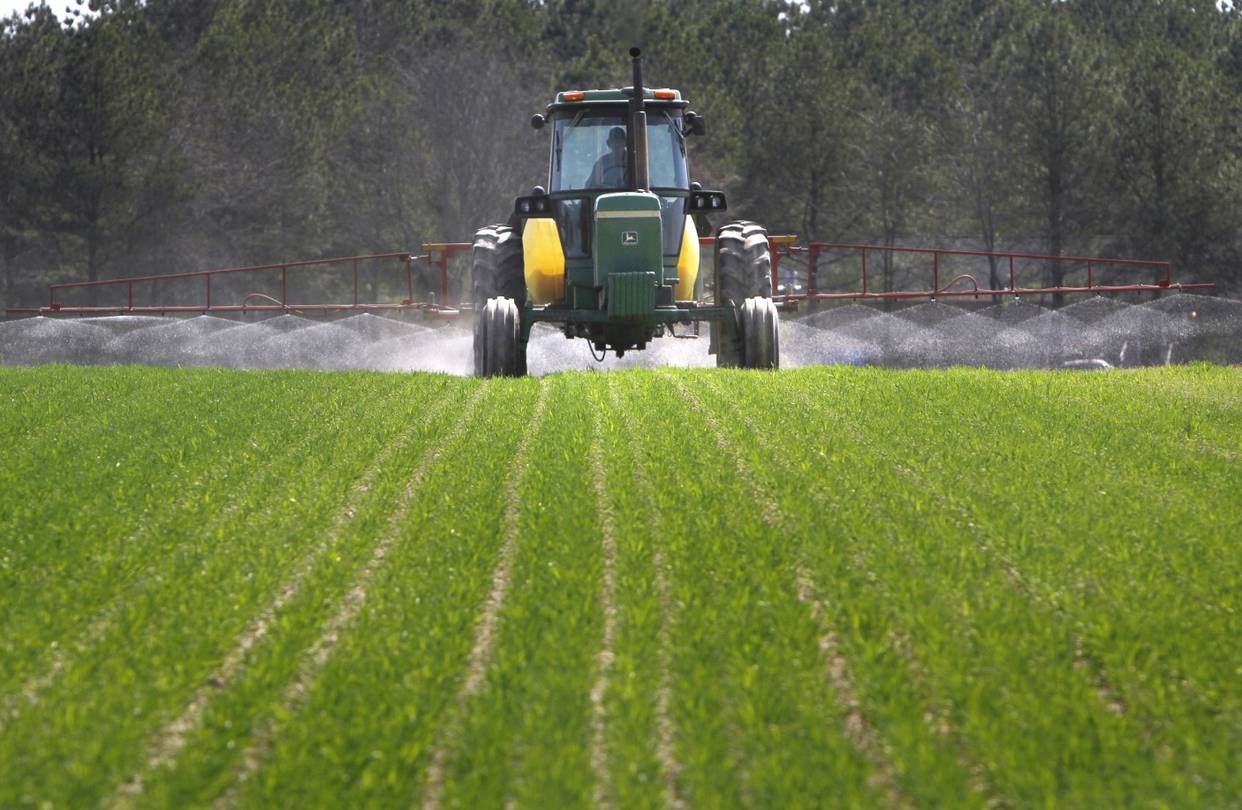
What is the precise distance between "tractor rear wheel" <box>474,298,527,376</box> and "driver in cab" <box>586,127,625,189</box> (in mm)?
1447

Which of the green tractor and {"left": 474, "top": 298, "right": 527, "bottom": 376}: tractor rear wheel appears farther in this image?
{"left": 474, "top": 298, "right": 527, "bottom": 376}: tractor rear wheel

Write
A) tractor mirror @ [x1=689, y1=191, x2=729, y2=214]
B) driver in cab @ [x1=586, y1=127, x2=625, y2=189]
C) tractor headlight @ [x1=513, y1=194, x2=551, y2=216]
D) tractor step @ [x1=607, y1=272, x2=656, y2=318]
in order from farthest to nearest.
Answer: tractor mirror @ [x1=689, y1=191, x2=729, y2=214]
driver in cab @ [x1=586, y1=127, x2=625, y2=189]
tractor headlight @ [x1=513, y1=194, x2=551, y2=216]
tractor step @ [x1=607, y1=272, x2=656, y2=318]

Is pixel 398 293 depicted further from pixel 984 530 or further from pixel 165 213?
pixel 984 530

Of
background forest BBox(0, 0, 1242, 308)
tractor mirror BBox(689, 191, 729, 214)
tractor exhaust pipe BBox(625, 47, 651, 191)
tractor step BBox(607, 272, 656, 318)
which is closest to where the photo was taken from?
tractor step BBox(607, 272, 656, 318)

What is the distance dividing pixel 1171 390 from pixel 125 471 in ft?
28.5

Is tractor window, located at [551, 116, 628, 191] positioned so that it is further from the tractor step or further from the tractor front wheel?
the tractor front wheel

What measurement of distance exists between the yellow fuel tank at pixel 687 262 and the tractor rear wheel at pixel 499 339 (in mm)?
1701

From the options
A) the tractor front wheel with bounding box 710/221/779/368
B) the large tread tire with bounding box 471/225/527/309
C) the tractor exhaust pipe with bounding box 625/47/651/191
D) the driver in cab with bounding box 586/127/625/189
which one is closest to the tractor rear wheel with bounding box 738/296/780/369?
the tractor front wheel with bounding box 710/221/779/368

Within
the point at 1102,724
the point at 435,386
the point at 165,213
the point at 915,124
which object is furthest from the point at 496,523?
the point at 915,124

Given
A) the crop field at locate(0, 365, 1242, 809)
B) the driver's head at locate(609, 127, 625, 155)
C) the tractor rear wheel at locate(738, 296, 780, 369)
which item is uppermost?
the driver's head at locate(609, 127, 625, 155)

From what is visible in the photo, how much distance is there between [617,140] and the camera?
15.4 metres

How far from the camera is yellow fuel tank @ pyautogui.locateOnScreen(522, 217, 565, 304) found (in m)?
15.4

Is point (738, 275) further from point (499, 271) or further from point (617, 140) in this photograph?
point (499, 271)

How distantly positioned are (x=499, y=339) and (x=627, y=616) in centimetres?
900
